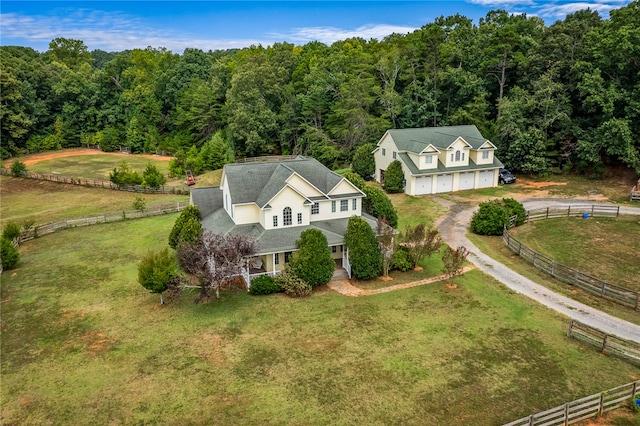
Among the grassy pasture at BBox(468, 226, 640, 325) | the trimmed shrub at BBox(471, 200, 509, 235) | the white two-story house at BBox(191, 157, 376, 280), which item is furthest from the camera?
the trimmed shrub at BBox(471, 200, 509, 235)

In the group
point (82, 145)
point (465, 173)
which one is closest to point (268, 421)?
point (465, 173)

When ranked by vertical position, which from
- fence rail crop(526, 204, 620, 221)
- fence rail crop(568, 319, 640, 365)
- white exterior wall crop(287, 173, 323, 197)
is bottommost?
fence rail crop(568, 319, 640, 365)

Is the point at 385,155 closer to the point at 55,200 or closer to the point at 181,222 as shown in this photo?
the point at 181,222

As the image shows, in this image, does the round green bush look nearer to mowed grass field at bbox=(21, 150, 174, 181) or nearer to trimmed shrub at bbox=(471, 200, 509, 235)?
trimmed shrub at bbox=(471, 200, 509, 235)

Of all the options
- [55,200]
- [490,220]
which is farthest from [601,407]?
[55,200]

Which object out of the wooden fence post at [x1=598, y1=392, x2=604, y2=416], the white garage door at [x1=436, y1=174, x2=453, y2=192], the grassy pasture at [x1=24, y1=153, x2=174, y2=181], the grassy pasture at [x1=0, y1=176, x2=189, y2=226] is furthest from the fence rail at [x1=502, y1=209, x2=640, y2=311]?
the grassy pasture at [x1=24, y1=153, x2=174, y2=181]

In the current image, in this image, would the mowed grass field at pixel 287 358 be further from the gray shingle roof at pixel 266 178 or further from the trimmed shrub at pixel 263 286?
the gray shingle roof at pixel 266 178
